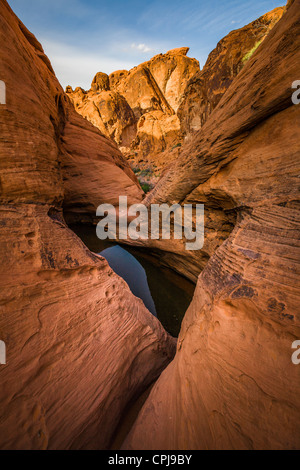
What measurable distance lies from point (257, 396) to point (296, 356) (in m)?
0.35

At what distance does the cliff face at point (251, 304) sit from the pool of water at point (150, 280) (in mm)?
2261

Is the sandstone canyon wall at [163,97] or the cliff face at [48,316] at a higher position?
the sandstone canyon wall at [163,97]

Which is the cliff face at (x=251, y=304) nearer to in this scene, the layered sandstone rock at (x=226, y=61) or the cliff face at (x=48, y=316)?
the cliff face at (x=48, y=316)

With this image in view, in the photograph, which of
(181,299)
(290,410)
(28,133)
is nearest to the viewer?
(290,410)

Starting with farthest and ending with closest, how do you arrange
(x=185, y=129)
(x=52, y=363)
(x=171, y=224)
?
(x=185, y=129)
(x=171, y=224)
(x=52, y=363)

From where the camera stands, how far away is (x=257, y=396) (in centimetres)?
91

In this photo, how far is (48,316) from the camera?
56.5 inches

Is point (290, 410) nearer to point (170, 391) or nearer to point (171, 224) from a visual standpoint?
point (170, 391)

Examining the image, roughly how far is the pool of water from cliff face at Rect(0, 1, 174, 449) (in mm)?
1504

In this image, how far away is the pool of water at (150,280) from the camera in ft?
12.1

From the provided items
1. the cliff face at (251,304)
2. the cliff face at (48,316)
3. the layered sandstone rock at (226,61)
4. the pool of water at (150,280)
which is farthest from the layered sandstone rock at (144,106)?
the cliff face at (48,316)

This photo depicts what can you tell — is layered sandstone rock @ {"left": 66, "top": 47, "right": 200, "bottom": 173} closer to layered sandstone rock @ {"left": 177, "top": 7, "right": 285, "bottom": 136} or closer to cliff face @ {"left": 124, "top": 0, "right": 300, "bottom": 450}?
layered sandstone rock @ {"left": 177, "top": 7, "right": 285, "bottom": 136}

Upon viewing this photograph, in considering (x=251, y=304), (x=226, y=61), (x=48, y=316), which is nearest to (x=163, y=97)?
(x=226, y=61)
